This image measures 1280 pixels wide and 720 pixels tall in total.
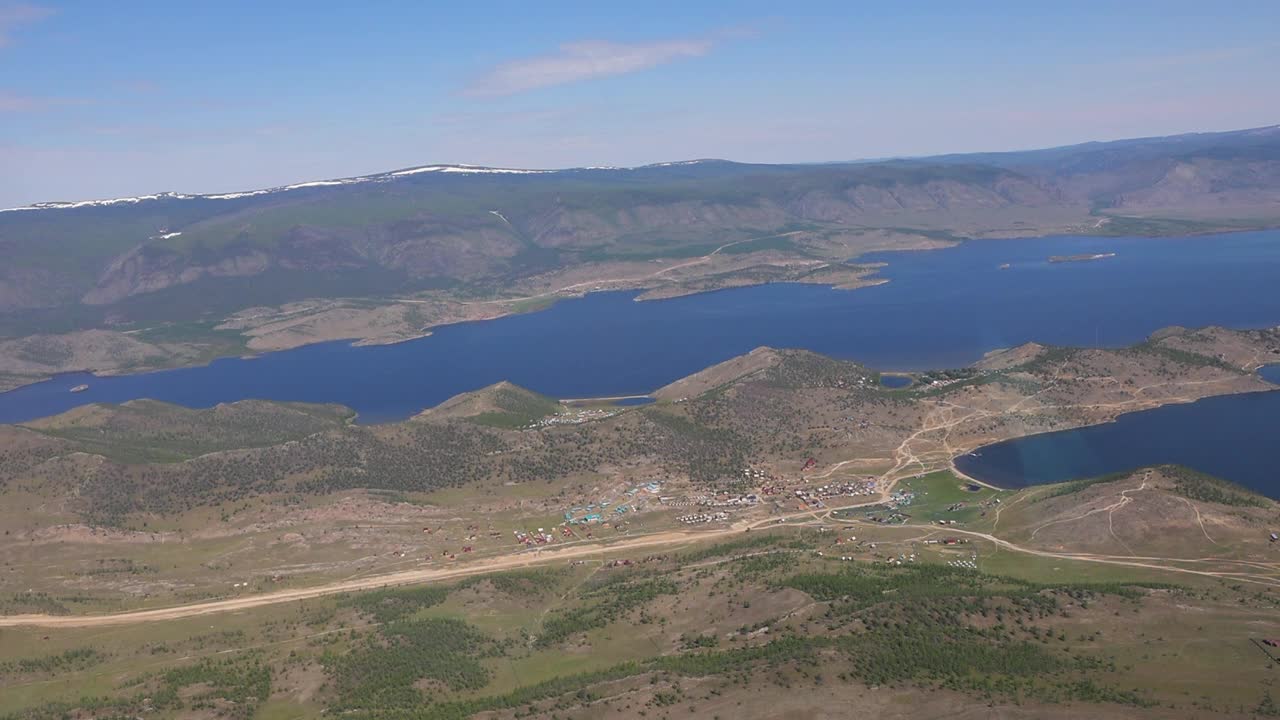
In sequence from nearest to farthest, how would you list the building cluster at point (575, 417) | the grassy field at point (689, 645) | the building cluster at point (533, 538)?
the grassy field at point (689, 645)
the building cluster at point (533, 538)
the building cluster at point (575, 417)

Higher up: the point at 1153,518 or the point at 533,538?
the point at 1153,518

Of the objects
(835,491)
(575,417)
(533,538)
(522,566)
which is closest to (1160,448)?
(835,491)

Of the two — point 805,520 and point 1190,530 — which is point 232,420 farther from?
point 1190,530

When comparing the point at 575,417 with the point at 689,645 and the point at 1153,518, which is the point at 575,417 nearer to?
the point at 689,645

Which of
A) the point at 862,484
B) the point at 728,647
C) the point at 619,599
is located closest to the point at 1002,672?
the point at 728,647

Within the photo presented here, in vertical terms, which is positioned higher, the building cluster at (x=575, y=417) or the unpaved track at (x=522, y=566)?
the building cluster at (x=575, y=417)

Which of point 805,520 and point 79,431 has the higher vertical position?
point 79,431

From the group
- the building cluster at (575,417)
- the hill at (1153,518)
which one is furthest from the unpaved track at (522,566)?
the building cluster at (575,417)

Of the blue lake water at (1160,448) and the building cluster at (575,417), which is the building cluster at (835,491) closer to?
the blue lake water at (1160,448)
